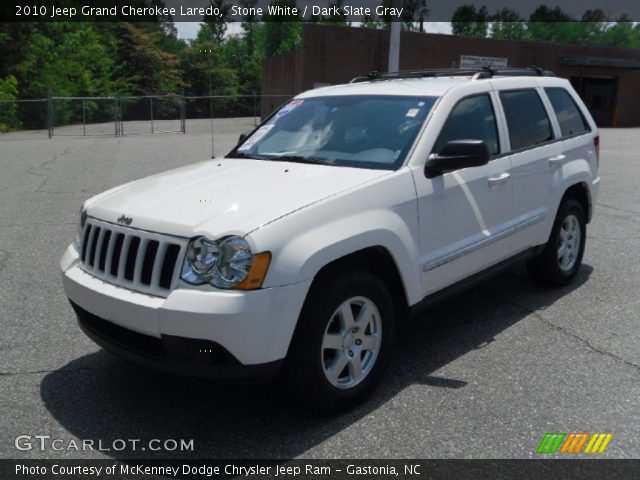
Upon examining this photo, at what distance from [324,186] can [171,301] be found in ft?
3.62

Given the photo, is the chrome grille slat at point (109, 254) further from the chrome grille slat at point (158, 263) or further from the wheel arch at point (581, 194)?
the wheel arch at point (581, 194)

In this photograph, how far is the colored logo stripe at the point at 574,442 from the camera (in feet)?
10.5

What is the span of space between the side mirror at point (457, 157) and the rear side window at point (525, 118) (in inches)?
43.2

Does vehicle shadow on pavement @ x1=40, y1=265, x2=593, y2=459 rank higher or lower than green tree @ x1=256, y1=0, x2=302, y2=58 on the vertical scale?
lower

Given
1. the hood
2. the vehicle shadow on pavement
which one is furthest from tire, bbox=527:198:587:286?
the hood

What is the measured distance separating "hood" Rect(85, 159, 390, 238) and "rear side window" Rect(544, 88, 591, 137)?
2.54 m

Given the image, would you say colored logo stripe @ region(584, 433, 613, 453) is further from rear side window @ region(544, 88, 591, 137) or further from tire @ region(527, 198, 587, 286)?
rear side window @ region(544, 88, 591, 137)

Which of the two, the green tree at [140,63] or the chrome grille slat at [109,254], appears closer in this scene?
the chrome grille slat at [109,254]

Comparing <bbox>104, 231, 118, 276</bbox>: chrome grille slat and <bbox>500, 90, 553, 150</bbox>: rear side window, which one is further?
<bbox>500, 90, 553, 150</bbox>: rear side window

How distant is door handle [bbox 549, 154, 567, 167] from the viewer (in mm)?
5242

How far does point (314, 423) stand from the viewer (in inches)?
137

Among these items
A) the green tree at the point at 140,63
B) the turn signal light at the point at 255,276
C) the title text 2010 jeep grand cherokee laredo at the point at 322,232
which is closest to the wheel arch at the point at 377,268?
the title text 2010 jeep grand cherokee laredo at the point at 322,232

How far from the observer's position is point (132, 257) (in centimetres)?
336

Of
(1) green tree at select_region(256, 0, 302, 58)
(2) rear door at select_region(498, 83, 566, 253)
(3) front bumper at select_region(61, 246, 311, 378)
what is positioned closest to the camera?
(3) front bumper at select_region(61, 246, 311, 378)
